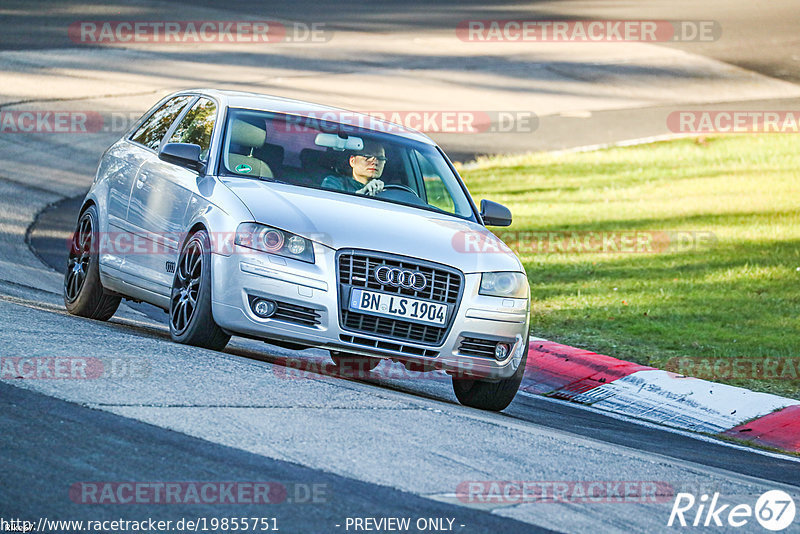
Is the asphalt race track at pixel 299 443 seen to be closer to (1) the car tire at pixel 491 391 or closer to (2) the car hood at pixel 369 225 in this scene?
(1) the car tire at pixel 491 391

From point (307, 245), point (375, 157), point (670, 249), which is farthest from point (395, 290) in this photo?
point (670, 249)

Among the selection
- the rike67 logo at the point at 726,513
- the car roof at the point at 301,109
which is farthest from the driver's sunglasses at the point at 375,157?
the rike67 logo at the point at 726,513

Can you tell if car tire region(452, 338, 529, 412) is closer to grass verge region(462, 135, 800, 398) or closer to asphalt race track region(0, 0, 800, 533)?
asphalt race track region(0, 0, 800, 533)

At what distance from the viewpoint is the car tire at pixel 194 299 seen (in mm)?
7789

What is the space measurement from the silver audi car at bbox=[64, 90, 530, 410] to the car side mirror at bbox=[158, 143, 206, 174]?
0.03 feet

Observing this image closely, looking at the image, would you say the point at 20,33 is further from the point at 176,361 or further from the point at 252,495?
the point at 252,495

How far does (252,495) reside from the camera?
527cm

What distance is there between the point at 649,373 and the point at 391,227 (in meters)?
3.24

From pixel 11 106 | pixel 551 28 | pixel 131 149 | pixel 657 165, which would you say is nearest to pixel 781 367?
pixel 131 149

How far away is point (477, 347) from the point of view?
26.2ft

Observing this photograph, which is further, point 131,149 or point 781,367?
point 781,367

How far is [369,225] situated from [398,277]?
42 cm

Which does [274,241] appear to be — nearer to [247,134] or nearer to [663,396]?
[247,134]

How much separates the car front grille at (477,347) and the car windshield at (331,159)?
1194 mm
